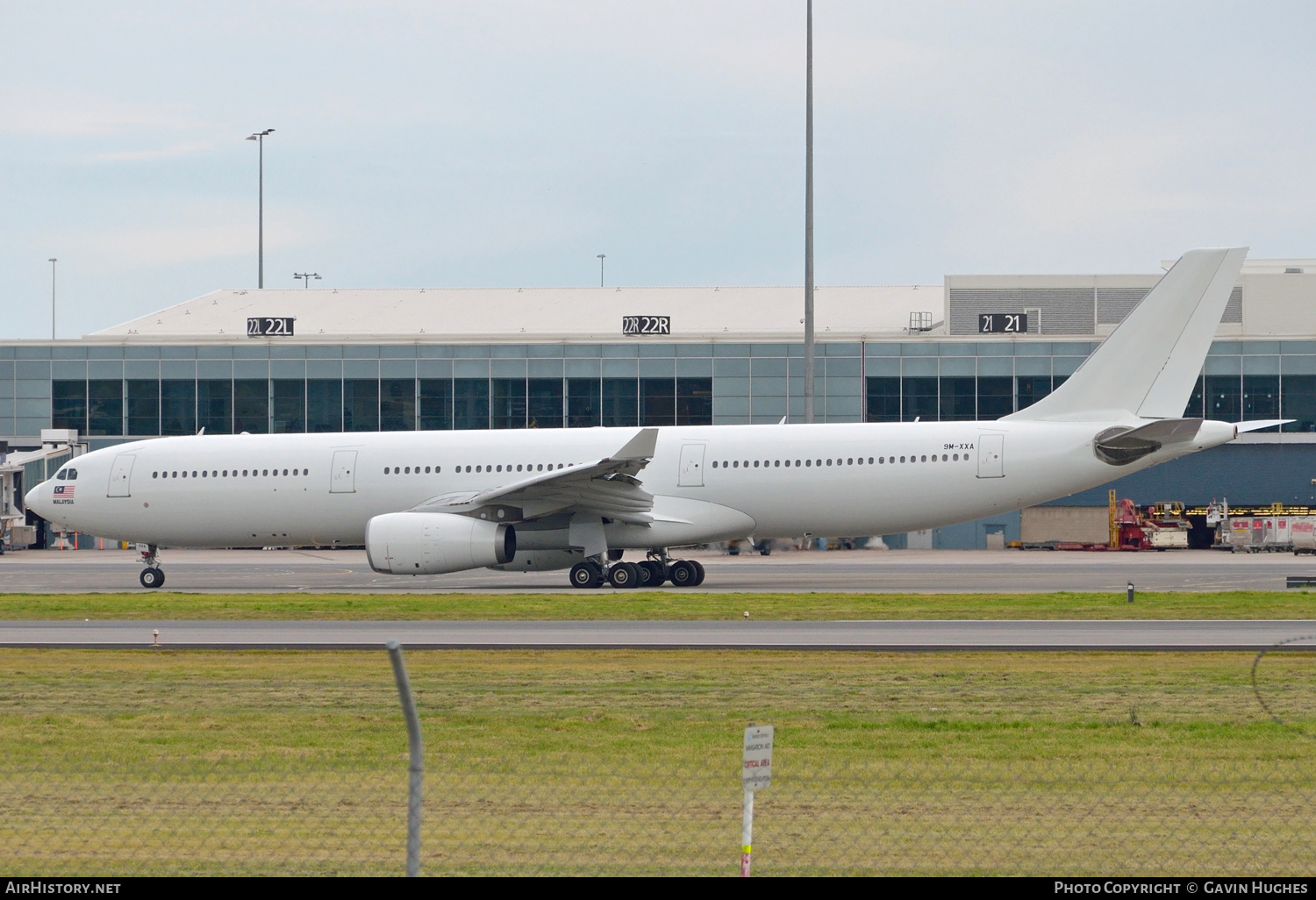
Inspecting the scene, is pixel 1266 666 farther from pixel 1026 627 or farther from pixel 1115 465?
pixel 1115 465

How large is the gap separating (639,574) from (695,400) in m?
29.5

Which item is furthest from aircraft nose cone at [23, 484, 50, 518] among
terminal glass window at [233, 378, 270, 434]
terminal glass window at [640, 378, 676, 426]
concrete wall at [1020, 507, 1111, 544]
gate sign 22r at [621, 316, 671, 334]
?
concrete wall at [1020, 507, 1111, 544]

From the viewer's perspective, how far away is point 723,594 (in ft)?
101

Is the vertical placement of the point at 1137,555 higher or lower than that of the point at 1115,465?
lower

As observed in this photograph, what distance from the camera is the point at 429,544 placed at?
3284 centimetres

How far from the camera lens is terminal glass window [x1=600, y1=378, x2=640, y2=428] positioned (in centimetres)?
6316

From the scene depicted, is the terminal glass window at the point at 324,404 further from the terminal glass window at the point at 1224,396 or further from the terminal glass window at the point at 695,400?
the terminal glass window at the point at 1224,396

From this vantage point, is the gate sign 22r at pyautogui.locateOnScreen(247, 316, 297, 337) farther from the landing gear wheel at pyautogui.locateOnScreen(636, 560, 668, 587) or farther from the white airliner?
the landing gear wheel at pyautogui.locateOnScreen(636, 560, 668, 587)

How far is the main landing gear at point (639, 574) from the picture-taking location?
1342 inches

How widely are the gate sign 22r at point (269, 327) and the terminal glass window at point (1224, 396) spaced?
134ft

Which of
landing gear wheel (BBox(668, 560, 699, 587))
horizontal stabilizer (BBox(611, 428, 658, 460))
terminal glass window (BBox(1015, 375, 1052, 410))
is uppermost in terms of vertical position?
terminal glass window (BBox(1015, 375, 1052, 410))

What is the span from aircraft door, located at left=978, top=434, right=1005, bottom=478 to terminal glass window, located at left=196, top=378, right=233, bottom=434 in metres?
40.1

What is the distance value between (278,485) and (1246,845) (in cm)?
3077
